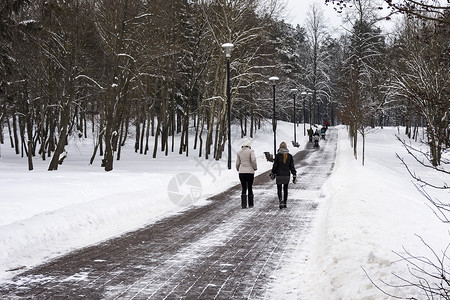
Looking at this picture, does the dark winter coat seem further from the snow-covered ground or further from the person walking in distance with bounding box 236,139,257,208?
the snow-covered ground

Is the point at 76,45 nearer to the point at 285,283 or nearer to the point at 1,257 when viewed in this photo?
the point at 1,257

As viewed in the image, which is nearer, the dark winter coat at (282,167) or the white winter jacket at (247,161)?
the white winter jacket at (247,161)

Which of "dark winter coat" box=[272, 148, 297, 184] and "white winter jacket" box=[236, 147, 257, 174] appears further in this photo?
"dark winter coat" box=[272, 148, 297, 184]

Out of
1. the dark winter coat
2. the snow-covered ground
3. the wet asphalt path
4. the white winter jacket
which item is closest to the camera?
the wet asphalt path

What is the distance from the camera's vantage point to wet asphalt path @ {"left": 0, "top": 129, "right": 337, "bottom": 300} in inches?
207

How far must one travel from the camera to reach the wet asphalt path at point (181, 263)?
17.3 ft

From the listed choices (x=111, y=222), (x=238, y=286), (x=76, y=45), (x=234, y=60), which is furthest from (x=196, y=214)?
(x=234, y=60)

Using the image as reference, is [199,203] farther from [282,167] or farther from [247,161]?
[282,167]

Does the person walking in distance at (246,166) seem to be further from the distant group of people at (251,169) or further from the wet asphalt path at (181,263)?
the wet asphalt path at (181,263)

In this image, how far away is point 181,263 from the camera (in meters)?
6.54

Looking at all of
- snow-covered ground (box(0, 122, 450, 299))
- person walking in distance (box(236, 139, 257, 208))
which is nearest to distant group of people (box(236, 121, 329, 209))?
person walking in distance (box(236, 139, 257, 208))

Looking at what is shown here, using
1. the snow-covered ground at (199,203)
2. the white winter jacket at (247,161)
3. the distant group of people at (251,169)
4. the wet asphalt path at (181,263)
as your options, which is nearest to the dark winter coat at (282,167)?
the distant group of people at (251,169)

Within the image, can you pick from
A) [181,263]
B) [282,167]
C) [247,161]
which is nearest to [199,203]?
[247,161]

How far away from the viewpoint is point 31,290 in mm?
5242
